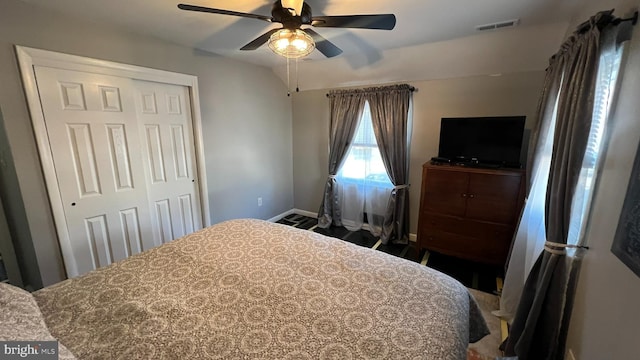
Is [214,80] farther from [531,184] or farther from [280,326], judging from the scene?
[531,184]

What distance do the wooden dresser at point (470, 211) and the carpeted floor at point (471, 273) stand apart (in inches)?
6.0

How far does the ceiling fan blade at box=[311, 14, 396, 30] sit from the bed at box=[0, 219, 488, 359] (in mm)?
A: 1386

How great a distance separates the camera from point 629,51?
1112 millimetres

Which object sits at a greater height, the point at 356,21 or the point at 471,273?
the point at 356,21

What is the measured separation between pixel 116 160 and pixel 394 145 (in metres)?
2.92

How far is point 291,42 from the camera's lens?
158 cm

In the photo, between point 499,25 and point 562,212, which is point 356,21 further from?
point 562,212

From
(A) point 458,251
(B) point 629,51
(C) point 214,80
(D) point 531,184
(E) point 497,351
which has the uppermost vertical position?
(C) point 214,80

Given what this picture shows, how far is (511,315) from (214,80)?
3631 millimetres

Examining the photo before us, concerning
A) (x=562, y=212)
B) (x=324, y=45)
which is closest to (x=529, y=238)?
(x=562, y=212)

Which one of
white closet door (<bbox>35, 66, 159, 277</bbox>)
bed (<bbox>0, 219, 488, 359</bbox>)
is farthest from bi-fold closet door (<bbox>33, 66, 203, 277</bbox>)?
bed (<bbox>0, 219, 488, 359</bbox>)

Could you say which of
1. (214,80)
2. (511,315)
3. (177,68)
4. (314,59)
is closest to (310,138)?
(314,59)

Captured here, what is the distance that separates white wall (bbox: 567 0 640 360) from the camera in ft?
3.10

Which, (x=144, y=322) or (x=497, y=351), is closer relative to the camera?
(x=144, y=322)
